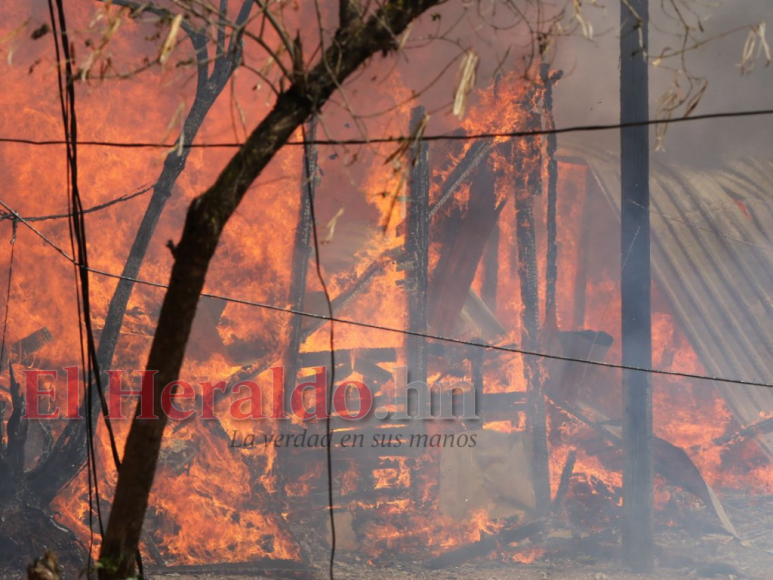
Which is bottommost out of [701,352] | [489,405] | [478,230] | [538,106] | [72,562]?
[72,562]

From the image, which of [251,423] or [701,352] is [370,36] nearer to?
[251,423]

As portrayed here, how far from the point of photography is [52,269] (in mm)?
7195

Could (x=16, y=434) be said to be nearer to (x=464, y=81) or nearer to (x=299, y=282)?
(x=299, y=282)

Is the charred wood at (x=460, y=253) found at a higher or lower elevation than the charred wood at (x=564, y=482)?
higher

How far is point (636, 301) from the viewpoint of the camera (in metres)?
8.30

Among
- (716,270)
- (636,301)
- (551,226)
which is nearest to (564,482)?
(636,301)

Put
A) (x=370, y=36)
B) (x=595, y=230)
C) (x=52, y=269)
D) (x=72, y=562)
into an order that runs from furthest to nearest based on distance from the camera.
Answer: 1. (x=595, y=230)
2. (x=52, y=269)
3. (x=72, y=562)
4. (x=370, y=36)

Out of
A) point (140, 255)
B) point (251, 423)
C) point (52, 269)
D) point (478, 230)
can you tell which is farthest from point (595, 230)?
point (52, 269)

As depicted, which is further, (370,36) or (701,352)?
(701,352)

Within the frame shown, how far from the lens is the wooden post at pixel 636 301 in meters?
7.96

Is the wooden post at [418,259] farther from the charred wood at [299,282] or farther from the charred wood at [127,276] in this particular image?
the charred wood at [127,276]

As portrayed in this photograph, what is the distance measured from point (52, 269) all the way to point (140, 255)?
94 cm

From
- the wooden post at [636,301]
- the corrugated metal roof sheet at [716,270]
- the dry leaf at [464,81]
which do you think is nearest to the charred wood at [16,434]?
the dry leaf at [464,81]

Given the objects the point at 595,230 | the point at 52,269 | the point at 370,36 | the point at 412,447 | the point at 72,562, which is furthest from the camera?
the point at 595,230
